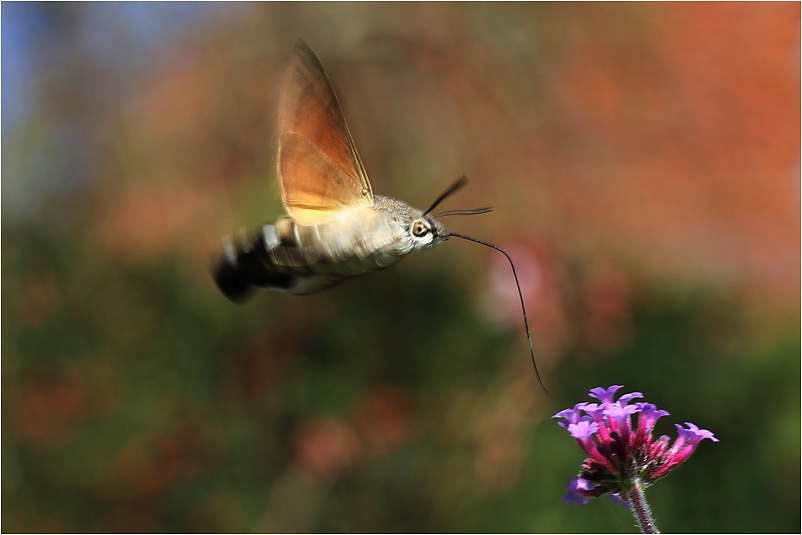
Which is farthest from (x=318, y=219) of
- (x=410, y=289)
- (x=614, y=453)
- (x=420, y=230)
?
(x=410, y=289)

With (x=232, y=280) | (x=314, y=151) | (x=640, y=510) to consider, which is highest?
(x=314, y=151)

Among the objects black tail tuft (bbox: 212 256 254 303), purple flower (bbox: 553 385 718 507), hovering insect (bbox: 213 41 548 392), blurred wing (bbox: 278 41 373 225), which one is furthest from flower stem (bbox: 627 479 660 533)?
black tail tuft (bbox: 212 256 254 303)

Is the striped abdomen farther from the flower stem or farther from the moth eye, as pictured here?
the flower stem

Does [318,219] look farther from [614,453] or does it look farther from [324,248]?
[614,453]

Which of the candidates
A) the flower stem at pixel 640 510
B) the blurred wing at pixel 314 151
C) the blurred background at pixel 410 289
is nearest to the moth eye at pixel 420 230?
the blurred wing at pixel 314 151

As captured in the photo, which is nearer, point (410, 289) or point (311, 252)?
point (311, 252)

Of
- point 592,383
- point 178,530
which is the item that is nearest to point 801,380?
point 592,383
